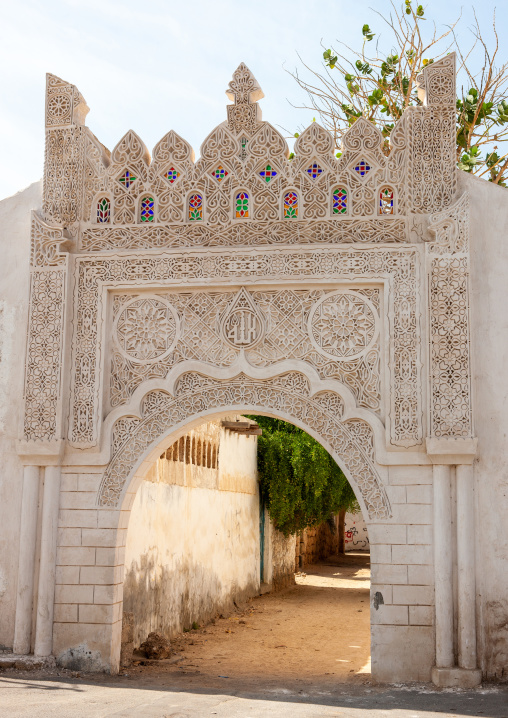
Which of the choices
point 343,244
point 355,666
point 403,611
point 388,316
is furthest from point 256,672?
point 343,244

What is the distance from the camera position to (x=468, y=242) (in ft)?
19.3

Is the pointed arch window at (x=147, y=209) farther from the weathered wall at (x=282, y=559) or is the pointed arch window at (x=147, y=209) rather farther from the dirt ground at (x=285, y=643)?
the weathered wall at (x=282, y=559)

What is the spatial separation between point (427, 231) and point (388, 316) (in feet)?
2.36

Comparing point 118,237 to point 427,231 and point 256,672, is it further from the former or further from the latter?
point 256,672

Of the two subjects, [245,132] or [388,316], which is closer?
[388,316]

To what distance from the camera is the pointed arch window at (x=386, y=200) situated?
20.3 ft

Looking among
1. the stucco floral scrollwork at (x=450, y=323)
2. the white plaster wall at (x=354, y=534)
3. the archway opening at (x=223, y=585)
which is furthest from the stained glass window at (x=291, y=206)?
the white plaster wall at (x=354, y=534)

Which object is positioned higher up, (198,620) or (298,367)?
(298,367)

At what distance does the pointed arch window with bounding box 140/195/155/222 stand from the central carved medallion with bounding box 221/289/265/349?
1.00 meters

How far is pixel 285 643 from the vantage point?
8.72 metres

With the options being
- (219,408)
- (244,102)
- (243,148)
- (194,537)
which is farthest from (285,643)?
(244,102)

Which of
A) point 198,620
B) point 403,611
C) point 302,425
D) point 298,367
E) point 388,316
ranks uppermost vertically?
point 388,316

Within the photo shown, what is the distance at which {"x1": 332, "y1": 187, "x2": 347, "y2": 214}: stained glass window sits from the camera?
246 inches

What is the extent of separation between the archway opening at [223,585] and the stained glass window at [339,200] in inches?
→ 71.6
